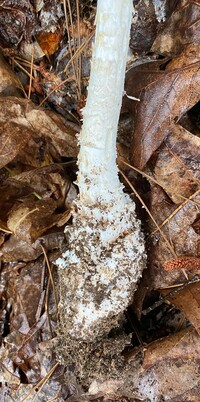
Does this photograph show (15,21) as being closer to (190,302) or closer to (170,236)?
(170,236)

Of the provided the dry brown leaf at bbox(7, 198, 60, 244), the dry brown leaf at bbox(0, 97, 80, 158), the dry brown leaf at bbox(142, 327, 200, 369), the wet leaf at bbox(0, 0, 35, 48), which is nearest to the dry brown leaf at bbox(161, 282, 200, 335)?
the dry brown leaf at bbox(142, 327, 200, 369)

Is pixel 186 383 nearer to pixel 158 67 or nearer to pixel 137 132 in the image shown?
pixel 137 132

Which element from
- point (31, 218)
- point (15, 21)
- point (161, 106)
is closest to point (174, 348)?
point (31, 218)

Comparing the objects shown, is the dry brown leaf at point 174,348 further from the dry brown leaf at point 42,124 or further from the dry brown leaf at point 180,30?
the dry brown leaf at point 180,30

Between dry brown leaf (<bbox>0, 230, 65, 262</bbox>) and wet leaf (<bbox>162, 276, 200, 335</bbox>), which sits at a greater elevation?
dry brown leaf (<bbox>0, 230, 65, 262</bbox>)

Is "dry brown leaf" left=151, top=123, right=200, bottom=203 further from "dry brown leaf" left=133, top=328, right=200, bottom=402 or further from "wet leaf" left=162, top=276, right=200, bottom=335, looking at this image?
"dry brown leaf" left=133, top=328, right=200, bottom=402

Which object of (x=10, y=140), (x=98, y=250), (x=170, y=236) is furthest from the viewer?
(x=10, y=140)

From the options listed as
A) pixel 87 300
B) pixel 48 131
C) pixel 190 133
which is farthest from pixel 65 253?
pixel 190 133

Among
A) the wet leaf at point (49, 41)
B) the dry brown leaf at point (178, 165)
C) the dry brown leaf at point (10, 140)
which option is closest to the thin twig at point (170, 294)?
the dry brown leaf at point (178, 165)

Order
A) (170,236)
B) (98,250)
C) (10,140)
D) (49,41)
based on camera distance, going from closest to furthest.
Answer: (98,250) < (170,236) < (10,140) < (49,41)
